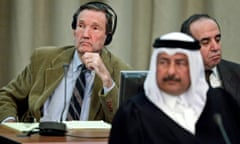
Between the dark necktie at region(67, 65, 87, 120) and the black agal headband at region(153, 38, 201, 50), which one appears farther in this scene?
the dark necktie at region(67, 65, 87, 120)

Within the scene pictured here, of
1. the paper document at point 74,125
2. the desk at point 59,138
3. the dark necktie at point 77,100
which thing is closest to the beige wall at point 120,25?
the dark necktie at point 77,100

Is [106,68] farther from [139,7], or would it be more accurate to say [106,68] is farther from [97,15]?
[139,7]

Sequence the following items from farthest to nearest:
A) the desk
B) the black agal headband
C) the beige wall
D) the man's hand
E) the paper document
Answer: the beige wall, the man's hand, the paper document, the desk, the black agal headband

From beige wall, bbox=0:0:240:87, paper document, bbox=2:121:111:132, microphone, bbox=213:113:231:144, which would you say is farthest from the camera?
beige wall, bbox=0:0:240:87

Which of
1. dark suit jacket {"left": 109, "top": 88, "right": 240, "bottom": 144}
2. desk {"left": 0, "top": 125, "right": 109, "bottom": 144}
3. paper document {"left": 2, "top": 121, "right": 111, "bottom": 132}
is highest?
dark suit jacket {"left": 109, "top": 88, "right": 240, "bottom": 144}

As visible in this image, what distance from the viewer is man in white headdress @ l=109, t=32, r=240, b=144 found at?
202cm

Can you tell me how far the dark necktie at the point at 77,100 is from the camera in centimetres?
304

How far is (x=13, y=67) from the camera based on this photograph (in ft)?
13.6

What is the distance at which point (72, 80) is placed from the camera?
312cm

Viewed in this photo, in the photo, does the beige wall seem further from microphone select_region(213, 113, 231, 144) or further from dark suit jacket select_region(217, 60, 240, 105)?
microphone select_region(213, 113, 231, 144)

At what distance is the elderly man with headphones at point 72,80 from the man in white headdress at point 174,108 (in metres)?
0.84

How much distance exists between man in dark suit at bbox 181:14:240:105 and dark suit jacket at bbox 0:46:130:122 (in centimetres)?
41

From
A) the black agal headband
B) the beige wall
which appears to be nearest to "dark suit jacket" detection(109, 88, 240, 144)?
the black agal headband

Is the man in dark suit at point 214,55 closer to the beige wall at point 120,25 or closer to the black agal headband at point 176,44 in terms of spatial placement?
the black agal headband at point 176,44
